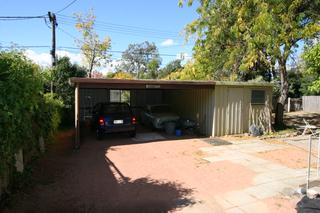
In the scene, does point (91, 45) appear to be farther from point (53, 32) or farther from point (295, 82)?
point (295, 82)

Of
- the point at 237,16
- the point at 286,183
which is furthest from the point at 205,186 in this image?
the point at 237,16

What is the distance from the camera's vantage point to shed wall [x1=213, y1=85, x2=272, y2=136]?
38.4 ft

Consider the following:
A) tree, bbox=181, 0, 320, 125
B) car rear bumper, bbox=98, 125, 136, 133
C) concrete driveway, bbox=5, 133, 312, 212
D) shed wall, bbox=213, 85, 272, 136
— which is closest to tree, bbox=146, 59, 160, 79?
tree, bbox=181, 0, 320, 125

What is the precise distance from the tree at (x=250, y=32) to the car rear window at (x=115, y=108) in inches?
288

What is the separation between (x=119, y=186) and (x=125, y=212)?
1.27 meters

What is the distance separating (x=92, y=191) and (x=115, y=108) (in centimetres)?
567

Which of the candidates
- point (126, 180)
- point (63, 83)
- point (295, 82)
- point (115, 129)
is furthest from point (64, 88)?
point (295, 82)

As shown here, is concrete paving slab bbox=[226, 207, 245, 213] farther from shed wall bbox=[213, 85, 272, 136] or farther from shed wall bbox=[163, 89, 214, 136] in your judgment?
shed wall bbox=[163, 89, 214, 136]

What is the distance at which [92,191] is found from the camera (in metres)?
5.54

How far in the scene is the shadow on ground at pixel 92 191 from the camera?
4.78 metres

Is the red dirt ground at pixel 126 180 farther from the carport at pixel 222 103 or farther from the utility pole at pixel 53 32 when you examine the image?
the utility pole at pixel 53 32

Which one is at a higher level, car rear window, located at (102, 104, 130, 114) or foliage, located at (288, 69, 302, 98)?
foliage, located at (288, 69, 302, 98)

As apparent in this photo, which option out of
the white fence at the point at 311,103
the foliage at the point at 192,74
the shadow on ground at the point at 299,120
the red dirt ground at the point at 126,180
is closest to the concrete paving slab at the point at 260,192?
the red dirt ground at the point at 126,180

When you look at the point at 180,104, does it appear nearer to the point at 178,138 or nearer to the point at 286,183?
the point at 178,138
